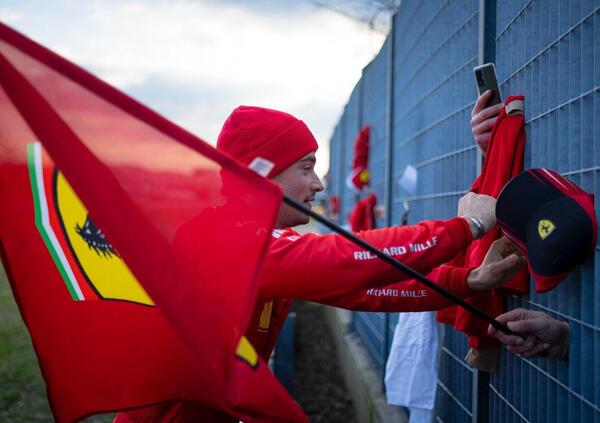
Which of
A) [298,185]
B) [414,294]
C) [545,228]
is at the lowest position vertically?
[414,294]

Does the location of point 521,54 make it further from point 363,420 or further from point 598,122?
point 363,420

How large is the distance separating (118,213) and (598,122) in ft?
4.72

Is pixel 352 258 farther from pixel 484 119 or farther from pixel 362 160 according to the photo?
pixel 362 160

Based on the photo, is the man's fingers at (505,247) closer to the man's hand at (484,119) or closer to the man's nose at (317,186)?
the man's hand at (484,119)

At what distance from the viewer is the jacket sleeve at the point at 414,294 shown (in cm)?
240

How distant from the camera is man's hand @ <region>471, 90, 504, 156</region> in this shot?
2.60 meters

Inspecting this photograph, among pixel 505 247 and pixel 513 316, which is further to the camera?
pixel 505 247

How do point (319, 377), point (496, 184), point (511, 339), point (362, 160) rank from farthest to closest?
1. point (319, 377)
2. point (362, 160)
3. point (496, 184)
4. point (511, 339)

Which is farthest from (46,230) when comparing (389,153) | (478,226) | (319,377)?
(319,377)

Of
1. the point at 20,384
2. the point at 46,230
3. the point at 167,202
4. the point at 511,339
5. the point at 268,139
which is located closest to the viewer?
the point at 167,202

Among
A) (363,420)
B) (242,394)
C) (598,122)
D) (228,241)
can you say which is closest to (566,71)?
(598,122)

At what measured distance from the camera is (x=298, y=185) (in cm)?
262

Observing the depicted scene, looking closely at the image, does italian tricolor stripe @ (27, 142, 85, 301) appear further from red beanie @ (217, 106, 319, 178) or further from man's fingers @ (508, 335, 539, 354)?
man's fingers @ (508, 335, 539, 354)

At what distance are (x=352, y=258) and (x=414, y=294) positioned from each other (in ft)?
1.66
